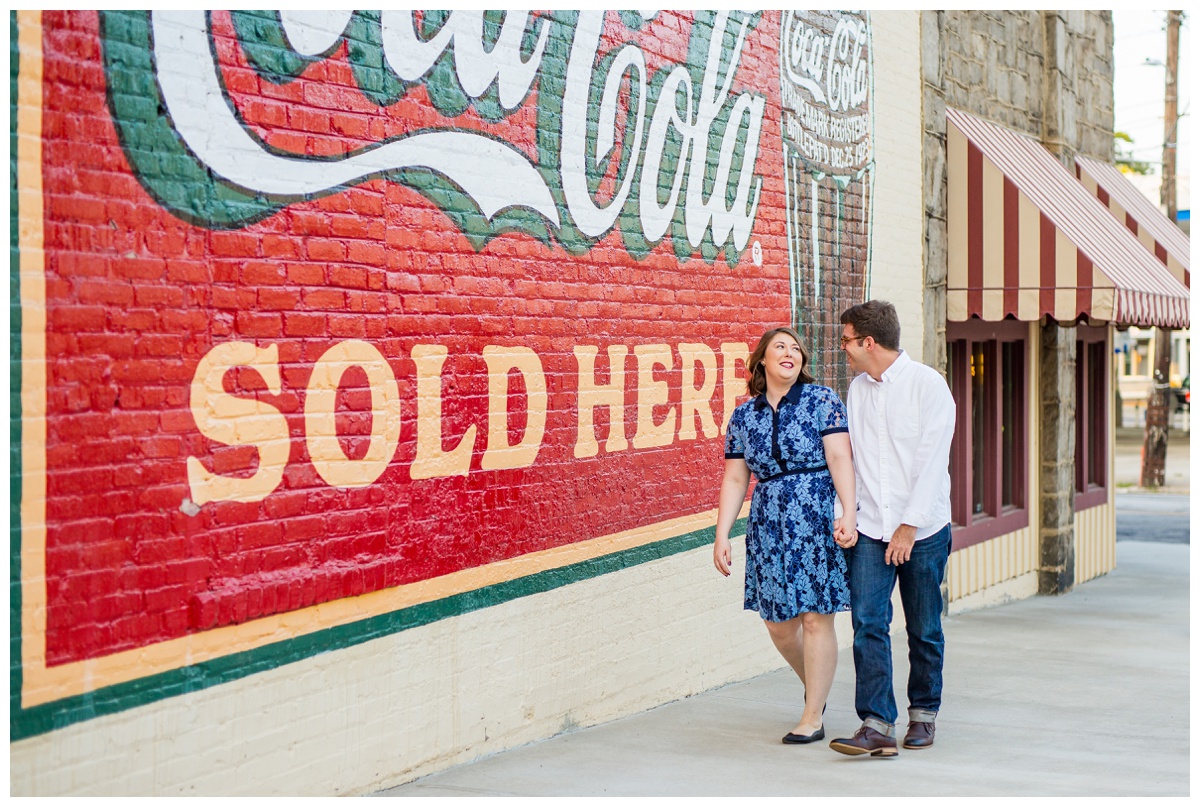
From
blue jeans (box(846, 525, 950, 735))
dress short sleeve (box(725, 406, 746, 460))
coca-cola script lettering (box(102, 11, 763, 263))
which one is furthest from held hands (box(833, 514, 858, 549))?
coca-cola script lettering (box(102, 11, 763, 263))

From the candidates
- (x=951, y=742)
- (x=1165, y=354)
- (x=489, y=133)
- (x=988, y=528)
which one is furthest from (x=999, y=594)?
(x=1165, y=354)

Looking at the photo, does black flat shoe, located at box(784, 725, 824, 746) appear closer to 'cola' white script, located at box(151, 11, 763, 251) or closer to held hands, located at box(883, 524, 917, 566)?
held hands, located at box(883, 524, 917, 566)

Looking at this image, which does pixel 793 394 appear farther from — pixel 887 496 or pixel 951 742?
pixel 951 742

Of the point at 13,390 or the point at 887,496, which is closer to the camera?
the point at 13,390

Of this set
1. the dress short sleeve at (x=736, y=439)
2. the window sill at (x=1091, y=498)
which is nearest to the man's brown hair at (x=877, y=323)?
the dress short sleeve at (x=736, y=439)

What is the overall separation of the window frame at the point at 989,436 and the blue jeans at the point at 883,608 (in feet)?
14.5

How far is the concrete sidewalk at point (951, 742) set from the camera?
566 cm

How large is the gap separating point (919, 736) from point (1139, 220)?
26.7 ft

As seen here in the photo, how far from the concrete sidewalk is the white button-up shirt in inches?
41.0

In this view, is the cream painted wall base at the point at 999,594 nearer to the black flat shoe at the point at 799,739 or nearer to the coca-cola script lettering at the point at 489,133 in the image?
the coca-cola script lettering at the point at 489,133

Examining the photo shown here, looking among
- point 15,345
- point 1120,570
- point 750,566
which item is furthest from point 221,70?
point 1120,570

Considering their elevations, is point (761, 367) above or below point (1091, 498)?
above

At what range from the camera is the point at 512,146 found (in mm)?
6188

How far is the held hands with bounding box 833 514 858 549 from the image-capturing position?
19.9 ft
